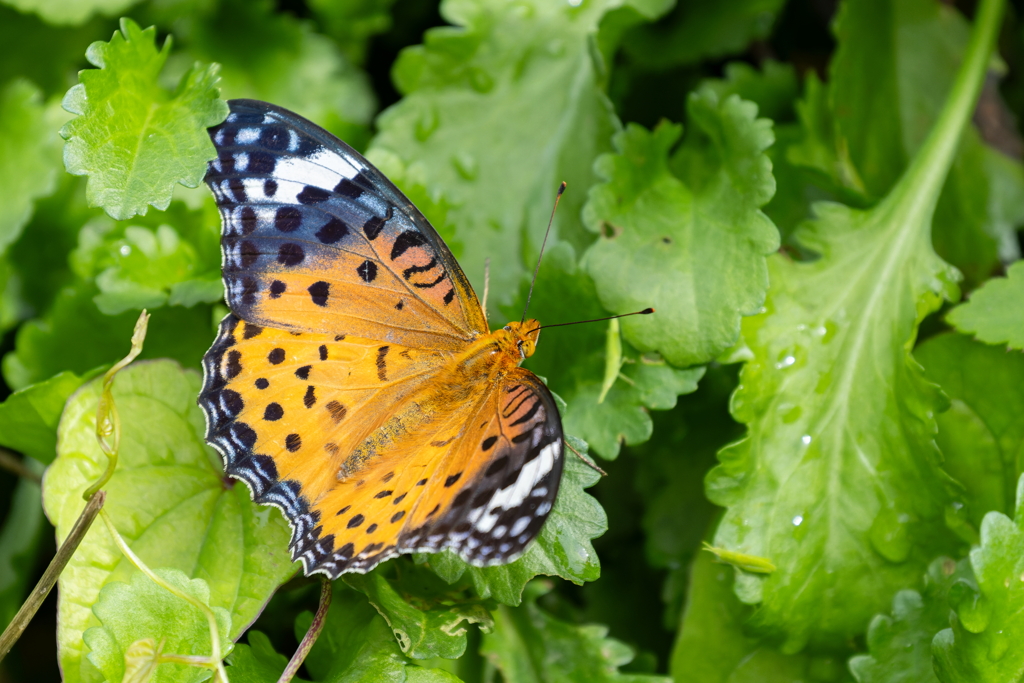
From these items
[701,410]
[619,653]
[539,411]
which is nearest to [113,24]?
[539,411]

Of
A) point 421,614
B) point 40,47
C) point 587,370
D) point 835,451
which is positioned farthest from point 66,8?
point 835,451

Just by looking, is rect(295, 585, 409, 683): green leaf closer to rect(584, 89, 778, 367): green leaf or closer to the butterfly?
the butterfly

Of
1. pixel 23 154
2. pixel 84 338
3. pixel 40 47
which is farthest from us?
pixel 40 47

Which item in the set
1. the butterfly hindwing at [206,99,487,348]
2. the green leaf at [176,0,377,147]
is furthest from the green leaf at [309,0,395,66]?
the butterfly hindwing at [206,99,487,348]

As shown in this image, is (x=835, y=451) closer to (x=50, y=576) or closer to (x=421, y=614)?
(x=421, y=614)

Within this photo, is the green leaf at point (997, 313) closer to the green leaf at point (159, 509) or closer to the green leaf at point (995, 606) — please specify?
the green leaf at point (995, 606)

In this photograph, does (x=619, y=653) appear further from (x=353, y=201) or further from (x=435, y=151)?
(x=435, y=151)
